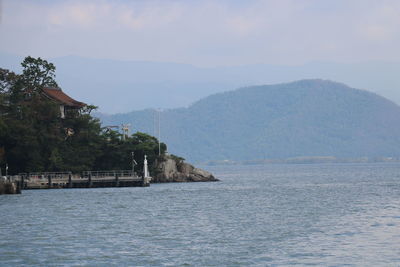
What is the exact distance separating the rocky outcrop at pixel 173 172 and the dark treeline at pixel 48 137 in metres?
2.22

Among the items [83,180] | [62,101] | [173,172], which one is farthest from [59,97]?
[173,172]

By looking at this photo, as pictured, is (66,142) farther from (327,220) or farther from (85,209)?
(327,220)

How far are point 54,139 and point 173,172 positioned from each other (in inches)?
1003

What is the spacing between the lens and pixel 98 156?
118688 millimetres

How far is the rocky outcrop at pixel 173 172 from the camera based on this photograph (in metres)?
129

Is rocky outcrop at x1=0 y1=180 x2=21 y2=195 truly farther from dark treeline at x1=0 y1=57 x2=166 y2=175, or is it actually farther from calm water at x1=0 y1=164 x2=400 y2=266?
Result: dark treeline at x1=0 y1=57 x2=166 y2=175

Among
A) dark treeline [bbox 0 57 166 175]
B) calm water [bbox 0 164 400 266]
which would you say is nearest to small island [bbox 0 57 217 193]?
dark treeline [bbox 0 57 166 175]

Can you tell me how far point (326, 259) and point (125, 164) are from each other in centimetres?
8477

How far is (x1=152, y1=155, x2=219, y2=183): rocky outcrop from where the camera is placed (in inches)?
5074

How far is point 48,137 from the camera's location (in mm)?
110812

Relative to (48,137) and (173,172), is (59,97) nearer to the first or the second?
(48,137)

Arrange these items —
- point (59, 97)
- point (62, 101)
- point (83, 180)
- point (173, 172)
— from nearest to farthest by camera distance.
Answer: point (83, 180) < point (62, 101) < point (59, 97) < point (173, 172)

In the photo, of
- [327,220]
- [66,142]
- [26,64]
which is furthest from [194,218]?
[26,64]

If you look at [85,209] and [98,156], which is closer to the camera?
[85,209]
